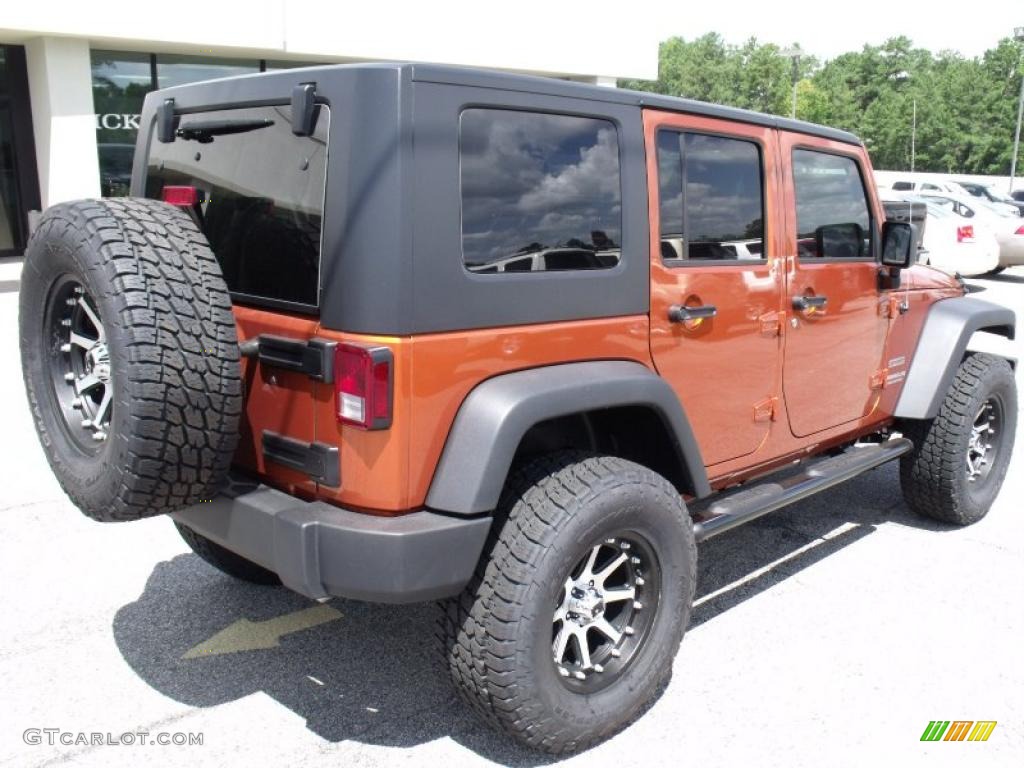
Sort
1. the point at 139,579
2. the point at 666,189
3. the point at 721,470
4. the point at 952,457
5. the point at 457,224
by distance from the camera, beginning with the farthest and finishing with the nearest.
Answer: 1. the point at 952,457
2. the point at 139,579
3. the point at 721,470
4. the point at 666,189
5. the point at 457,224

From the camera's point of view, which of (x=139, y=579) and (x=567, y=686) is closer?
(x=567, y=686)

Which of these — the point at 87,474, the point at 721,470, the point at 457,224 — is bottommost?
the point at 721,470

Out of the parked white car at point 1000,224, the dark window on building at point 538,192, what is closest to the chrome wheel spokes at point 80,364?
the dark window on building at point 538,192

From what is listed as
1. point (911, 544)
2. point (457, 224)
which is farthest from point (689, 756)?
point (911, 544)

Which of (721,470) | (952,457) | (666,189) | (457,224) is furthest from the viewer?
(952,457)

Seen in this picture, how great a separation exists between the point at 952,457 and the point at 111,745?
3879mm

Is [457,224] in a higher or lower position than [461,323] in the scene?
higher

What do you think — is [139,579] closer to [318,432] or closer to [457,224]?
[318,432]

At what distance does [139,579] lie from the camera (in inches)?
163

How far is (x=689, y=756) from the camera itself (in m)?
2.94

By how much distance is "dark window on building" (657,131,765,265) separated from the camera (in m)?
3.27

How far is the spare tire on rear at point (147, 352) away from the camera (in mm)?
2482

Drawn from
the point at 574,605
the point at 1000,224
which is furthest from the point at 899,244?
the point at 1000,224

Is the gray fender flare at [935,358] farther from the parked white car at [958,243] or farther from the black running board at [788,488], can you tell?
the parked white car at [958,243]
